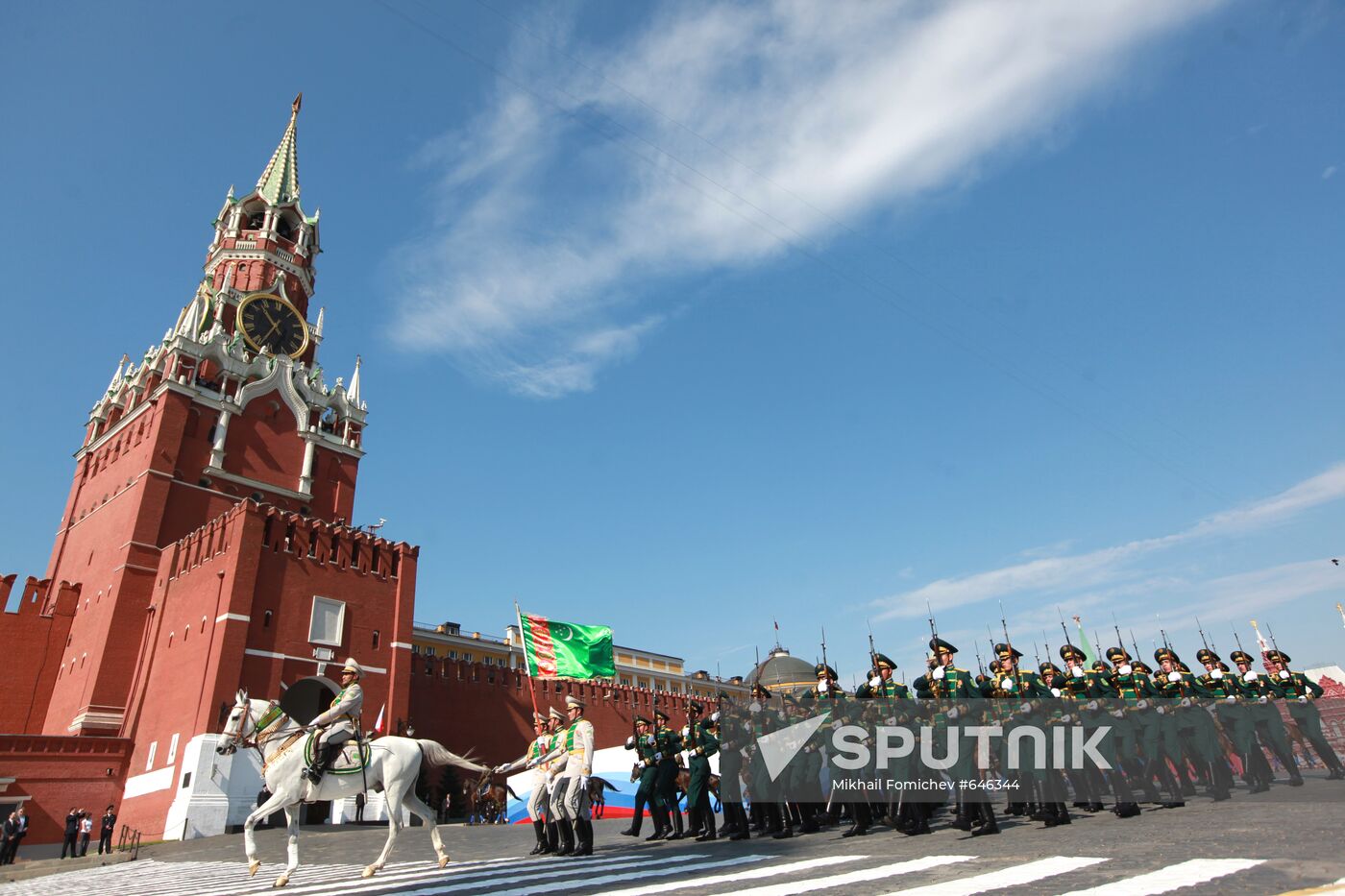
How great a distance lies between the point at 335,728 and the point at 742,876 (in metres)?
5.86

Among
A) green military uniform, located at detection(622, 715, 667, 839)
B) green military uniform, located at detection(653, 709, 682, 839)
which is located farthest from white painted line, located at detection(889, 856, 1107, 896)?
green military uniform, located at detection(622, 715, 667, 839)

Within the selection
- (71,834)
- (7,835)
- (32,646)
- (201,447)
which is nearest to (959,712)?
(7,835)

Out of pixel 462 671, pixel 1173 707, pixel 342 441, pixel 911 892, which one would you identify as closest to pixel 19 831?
pixel 462 671

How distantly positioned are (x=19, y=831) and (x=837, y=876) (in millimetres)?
25419

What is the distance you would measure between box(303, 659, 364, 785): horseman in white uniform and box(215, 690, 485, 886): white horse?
0.59ft

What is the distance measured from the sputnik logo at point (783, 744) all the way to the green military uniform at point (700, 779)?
2.56 ft

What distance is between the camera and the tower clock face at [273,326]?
4212 centimetres

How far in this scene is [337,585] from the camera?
105 ft

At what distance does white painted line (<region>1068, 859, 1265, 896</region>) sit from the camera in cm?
500

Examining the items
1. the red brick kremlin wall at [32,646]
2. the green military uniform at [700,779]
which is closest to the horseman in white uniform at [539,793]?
the green military uniform at [700,779]

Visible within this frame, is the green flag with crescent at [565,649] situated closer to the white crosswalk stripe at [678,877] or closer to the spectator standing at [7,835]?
the spectator standing at [7,835]

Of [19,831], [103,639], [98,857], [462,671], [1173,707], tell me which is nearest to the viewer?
[1173,707]

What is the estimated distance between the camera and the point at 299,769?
9961 millimetres

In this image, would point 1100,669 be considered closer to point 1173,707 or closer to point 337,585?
point 1173,707
